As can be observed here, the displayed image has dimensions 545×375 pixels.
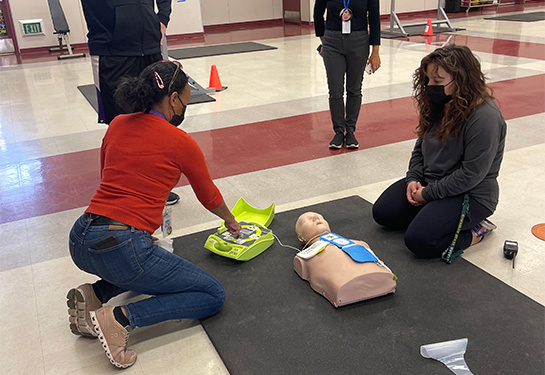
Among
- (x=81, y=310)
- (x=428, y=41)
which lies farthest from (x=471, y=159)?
(x=428, y=41)

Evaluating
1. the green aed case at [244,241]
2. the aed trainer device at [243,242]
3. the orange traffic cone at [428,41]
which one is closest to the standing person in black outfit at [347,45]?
the green aed case at [244,241]

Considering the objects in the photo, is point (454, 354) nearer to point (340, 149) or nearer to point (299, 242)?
point (299, 242)

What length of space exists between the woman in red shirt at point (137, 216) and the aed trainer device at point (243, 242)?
1.79 ft

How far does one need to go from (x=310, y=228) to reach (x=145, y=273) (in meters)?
1.04

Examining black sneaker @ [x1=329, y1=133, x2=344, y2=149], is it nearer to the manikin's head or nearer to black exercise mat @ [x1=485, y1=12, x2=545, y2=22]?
the manikin's head

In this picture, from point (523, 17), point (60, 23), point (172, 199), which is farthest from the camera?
point (523, 17)

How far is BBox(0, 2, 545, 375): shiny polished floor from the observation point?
2312mm

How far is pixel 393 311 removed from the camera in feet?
7.70

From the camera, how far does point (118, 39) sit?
3180 mm

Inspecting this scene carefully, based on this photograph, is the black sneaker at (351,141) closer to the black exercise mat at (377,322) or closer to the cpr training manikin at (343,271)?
the black exercise mat at (377,322)

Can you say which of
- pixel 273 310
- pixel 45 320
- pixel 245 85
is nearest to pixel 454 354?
pixel 273 310

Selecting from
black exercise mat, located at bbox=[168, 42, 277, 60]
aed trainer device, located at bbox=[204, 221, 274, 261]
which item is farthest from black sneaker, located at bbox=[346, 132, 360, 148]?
black exercise mat, located at bbox=[168, 42, 277, 60]

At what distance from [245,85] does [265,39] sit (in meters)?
4.77

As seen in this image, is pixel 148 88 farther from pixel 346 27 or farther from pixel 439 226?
pixel 346 27
